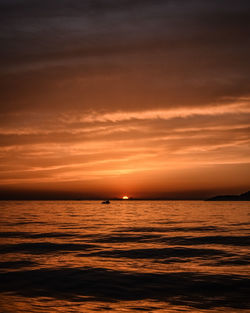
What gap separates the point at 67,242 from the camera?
81.2 ft

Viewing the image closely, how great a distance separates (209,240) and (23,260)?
50.4 feet

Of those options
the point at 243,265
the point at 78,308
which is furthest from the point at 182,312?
the point at 243,265

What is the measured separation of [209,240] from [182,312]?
1767 centimetres

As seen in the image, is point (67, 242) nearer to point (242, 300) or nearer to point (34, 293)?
point (34, 293)

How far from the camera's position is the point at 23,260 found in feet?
57.5

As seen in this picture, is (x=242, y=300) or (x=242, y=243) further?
(x=242, y=243)

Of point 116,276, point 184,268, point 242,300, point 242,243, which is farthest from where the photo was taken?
point 242,243

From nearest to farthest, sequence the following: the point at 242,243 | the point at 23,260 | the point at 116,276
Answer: the point at 116,276 < the point at 23,260 < the point at 242,243

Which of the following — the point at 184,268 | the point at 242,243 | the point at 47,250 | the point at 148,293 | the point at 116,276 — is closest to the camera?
the point at 148,293

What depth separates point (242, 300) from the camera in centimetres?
1041

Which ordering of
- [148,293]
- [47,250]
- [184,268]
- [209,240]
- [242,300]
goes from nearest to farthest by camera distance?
[242,300] → [148,293] → [184,268] → [47,250] → [209,240]

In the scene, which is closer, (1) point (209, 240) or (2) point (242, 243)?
(2) point (242, 243)

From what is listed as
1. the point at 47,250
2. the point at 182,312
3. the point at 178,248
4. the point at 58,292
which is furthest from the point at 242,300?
the point at 47,250

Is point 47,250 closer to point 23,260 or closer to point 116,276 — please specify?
point 23,260
